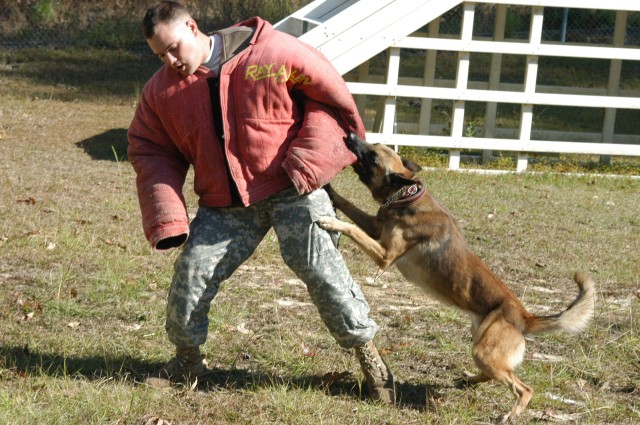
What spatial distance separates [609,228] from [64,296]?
5.10 meters

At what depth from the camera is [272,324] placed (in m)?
5.44

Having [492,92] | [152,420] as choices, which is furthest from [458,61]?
[152,420]

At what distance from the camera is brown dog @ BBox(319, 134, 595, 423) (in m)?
4.36

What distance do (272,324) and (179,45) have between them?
2088 mm

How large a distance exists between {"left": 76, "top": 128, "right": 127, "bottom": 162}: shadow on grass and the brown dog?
19.5 feet

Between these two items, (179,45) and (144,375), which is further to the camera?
(144,375)

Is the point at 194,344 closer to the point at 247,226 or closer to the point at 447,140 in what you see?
the point at 247,226

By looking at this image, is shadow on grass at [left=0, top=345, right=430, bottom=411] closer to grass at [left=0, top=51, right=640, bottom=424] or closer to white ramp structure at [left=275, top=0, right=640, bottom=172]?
grass at [left=0, top=51, right=640, bottom=424]

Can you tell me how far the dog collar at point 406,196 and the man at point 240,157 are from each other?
73 cm

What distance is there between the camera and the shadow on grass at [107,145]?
10.8m

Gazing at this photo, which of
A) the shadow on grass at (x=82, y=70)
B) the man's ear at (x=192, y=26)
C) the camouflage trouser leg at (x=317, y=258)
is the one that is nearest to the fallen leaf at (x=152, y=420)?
the camouflage trouser leg at (x=317, y=258)

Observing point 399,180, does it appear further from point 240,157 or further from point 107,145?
point 107,145

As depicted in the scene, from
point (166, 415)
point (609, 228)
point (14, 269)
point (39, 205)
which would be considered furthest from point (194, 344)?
point (609, 228)


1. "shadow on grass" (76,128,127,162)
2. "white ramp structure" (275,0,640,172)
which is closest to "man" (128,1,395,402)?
"white ramp structure" (275,0,640,172)
